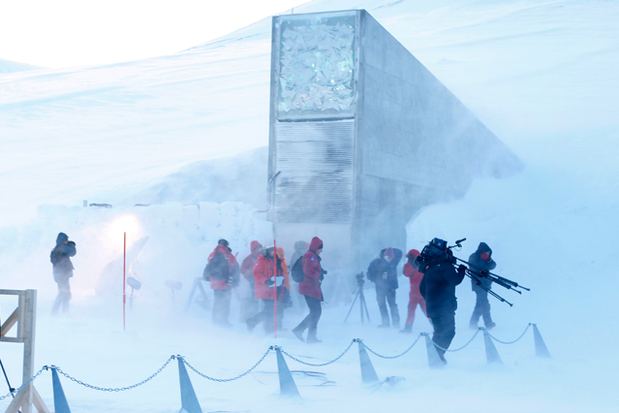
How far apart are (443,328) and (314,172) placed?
6.15m

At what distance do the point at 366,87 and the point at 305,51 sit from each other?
1546 millimetres

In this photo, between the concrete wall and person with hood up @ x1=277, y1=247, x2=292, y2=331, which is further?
the concrete wall

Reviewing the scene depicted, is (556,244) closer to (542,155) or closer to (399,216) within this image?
(399,216)

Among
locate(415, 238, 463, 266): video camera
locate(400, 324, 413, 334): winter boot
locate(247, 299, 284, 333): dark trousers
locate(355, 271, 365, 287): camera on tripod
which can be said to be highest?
locate(415, 238, 463, 266): video camera

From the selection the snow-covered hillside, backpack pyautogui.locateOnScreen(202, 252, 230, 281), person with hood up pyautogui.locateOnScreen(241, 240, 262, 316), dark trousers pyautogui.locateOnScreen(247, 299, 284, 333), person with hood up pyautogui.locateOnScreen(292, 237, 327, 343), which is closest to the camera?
person with hood up pyautogui.locateOnScreen(292, 237, 327, 343)

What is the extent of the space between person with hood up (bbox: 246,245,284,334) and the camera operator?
2905mm

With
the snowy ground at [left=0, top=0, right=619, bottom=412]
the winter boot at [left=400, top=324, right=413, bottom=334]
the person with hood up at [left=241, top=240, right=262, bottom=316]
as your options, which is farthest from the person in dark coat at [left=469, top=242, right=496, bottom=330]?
the person with hood up at [left=241, top=240, right=262, bottom=316]

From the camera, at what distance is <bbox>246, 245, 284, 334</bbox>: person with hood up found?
10.1 meters

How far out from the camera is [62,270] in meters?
11.1

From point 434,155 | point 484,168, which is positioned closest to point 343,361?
point 434,155

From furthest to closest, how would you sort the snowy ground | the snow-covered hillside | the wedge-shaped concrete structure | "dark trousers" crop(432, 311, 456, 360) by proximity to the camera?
1. the snow-covered hillside
2. the wedge-shaped concrete structure
3. "dark trousers" crop(432, 311, 456, 360)
4. the snowy ground

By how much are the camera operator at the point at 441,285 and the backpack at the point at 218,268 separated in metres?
3.89

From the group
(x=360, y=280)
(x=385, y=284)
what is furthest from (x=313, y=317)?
(x=360, y=280)

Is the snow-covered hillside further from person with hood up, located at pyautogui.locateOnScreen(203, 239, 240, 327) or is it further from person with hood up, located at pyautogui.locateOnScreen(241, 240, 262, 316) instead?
person with hood up, located at pyautogui.locateOnScreen(203, 239, 240, 327)
